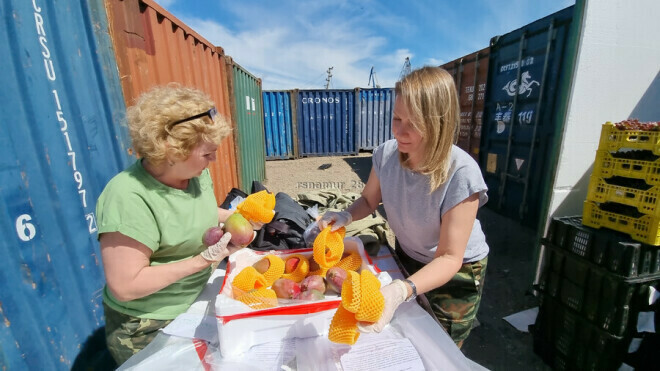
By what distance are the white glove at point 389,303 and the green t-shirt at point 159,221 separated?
933 mm

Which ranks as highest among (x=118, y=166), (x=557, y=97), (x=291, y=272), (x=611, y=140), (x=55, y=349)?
(x=557, y=97)

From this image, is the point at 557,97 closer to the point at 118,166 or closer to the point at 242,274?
the point at 242,274

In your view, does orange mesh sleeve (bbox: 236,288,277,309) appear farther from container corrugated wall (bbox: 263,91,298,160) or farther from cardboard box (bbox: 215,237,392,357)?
container corrugated wall (bbox: 263,91,298,160)

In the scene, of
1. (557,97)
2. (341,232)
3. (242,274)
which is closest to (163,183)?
(242,274)

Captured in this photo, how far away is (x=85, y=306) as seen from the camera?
2.10 meters

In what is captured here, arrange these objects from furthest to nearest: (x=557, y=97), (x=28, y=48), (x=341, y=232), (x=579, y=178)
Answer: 1. (x=557, y=97)
2. (x=579, y=178)
3. (x=28, y=48)
4. (x=341, y=232)

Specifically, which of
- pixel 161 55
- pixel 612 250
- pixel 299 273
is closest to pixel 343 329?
pixel 299 273

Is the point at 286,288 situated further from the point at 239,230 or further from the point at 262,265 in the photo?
the point at 239,230

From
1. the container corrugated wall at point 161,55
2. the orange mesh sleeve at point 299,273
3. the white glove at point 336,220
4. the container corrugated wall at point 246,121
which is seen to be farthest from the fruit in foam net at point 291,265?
the container corrugated wall at point 246,121

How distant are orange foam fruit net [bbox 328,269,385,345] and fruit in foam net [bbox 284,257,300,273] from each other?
0.48 metres

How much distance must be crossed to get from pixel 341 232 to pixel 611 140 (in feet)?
7.84

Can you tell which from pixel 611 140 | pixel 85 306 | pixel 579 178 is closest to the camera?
pixel 85 306

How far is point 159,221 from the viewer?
1333 millimetres

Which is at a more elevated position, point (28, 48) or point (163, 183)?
point (28, 48)
